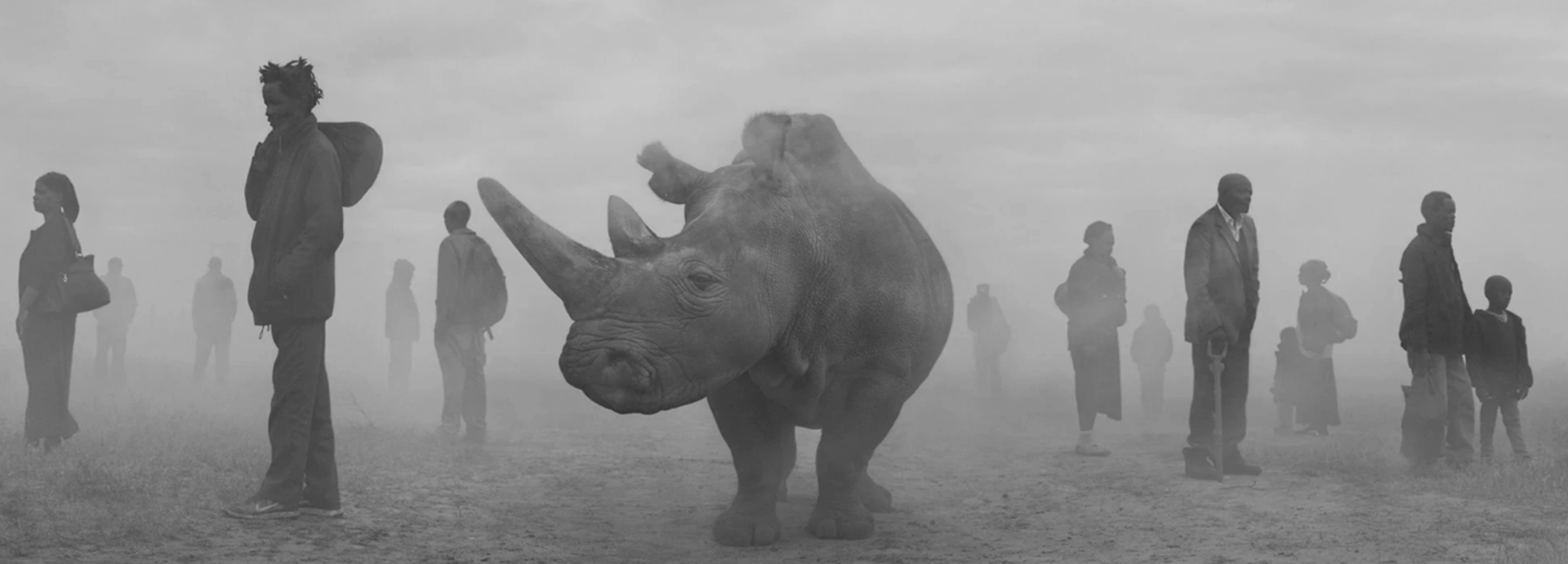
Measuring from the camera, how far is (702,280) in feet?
17.5

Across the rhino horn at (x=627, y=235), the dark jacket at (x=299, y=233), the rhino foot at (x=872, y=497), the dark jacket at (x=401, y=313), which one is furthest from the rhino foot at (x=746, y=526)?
the dark jacket at (x=401, y=313)

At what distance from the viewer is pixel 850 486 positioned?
271 inches

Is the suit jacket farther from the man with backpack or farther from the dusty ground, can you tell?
the man with backpack

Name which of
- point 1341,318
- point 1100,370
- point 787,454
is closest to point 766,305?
point 787,454

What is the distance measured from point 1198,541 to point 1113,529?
57cm

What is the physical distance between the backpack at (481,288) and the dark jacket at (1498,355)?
8.66 m

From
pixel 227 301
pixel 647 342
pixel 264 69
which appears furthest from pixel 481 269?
pixel 227 301

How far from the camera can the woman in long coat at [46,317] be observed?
9.73 m

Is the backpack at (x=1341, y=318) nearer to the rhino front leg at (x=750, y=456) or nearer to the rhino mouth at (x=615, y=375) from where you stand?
the rhino front leg at (x=750, y=456)

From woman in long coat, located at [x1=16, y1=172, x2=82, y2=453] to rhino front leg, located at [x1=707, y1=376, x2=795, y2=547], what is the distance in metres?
5.89

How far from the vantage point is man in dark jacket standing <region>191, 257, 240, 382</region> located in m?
22.7

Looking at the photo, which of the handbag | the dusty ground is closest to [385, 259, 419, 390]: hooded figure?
the dusty ground

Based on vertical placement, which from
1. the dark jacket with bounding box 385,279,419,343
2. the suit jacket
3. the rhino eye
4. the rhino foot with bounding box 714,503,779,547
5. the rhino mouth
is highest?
the dark jacket with bounding box 385,279,419,343

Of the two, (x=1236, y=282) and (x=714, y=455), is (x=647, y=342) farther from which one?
(x=714, y=455)
